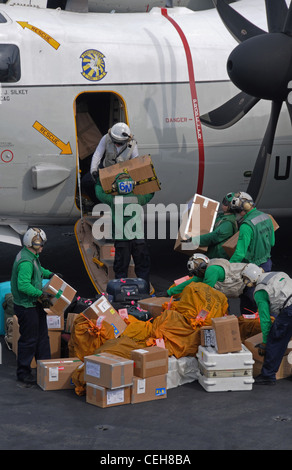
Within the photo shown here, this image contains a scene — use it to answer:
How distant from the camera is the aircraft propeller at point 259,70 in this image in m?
11.8

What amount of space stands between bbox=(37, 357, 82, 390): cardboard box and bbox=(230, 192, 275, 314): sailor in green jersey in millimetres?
2804

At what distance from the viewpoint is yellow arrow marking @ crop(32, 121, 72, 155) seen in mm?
13125

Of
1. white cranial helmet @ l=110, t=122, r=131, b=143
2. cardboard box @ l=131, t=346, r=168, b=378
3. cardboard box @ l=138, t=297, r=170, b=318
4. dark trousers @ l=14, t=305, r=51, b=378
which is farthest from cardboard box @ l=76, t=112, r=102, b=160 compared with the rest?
cardboard box @ l=131, t=346, r=168, b=378

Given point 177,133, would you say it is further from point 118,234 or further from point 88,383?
point 88,383

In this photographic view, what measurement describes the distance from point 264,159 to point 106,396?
5560 mm

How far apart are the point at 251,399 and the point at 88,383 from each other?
2019 mm

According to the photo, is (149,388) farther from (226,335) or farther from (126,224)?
(126,224)

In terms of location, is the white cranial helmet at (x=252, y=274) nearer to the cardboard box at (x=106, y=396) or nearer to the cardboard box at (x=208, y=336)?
the cardboard box at (x=208, y=336)

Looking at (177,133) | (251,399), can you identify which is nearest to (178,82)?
(177,133)

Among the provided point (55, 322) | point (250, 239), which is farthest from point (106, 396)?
point (250, 239)

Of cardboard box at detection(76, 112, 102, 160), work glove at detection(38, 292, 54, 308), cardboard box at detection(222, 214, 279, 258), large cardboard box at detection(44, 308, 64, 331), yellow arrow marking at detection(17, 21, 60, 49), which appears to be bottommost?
large cardboard box at detection(44, 308, 64, 331)

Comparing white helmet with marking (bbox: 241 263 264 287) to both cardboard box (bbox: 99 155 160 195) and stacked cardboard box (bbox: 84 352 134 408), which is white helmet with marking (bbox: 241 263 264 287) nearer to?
stacked cardboard box (bbox: 84 352 134 408)

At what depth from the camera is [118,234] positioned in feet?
41.5

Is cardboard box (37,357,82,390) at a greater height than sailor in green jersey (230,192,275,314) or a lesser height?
lesser
